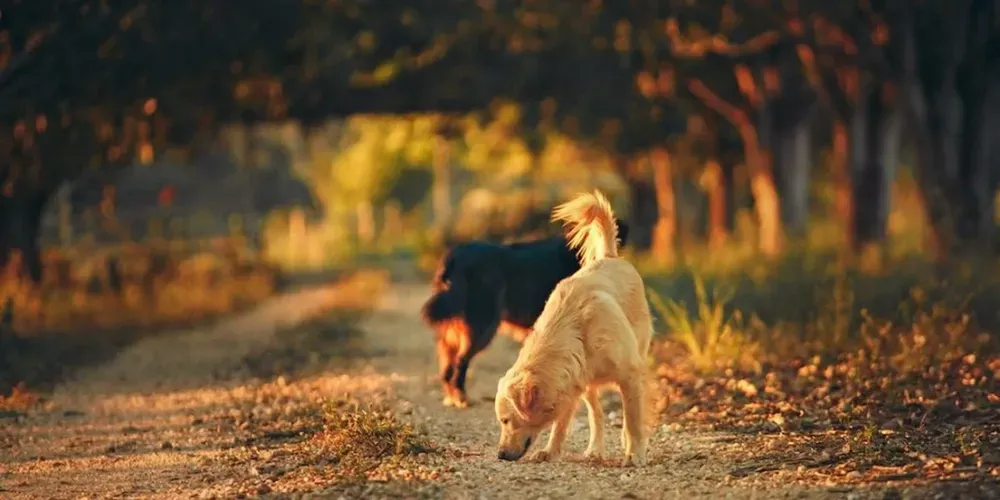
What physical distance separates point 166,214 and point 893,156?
27.4 m

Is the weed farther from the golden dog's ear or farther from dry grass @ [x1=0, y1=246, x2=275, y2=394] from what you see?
dry grass @ [x1=0, y1=246, x2=275, y2=394]

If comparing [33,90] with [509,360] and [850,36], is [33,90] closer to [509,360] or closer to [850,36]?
[509,360]

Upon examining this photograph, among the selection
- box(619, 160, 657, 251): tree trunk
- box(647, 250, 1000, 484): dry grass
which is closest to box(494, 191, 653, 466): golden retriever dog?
box(647, 250, 1000, 484): dry grass

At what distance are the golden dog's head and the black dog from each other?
369 centimetres

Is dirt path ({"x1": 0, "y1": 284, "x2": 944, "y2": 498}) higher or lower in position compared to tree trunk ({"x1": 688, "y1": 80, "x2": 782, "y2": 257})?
lower

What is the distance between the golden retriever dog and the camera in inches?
321

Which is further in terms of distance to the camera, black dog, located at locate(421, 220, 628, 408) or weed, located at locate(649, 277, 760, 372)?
weed, located at locate(649, 277, 760, 372)

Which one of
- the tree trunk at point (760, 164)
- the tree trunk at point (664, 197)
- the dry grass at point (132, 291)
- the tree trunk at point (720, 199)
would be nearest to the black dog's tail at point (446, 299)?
the dry grass at point (132, 291)

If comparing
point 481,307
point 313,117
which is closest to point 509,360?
point 481,307

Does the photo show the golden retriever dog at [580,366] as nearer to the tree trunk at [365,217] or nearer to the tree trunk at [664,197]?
the tree trunk at [664,197]

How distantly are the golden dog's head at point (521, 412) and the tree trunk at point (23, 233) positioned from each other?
1800 centimetres

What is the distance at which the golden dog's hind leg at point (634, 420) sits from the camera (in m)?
8.59

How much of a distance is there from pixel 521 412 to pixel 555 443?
761 millimetres

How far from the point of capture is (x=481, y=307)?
40.1 feet
